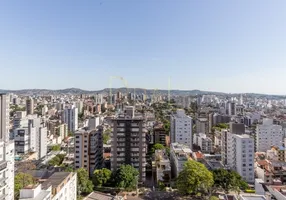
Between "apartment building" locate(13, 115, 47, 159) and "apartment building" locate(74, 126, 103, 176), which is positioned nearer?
"apartment building" locate(74, 126, 103, 176)

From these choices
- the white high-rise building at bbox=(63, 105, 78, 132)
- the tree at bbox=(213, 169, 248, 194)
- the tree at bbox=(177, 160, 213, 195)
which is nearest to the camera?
the tree at bbox=(177, 160, 213, 195)

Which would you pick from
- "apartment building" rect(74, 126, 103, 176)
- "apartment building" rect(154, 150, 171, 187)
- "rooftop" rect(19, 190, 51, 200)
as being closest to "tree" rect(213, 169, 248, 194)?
"apartment building" rect(154, 150, 171, 187)

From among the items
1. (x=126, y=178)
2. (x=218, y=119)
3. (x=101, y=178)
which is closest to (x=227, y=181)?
(x=126, y=178)

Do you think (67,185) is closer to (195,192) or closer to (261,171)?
(195,192)

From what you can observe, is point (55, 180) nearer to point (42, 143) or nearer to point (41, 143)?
point (41, 143)

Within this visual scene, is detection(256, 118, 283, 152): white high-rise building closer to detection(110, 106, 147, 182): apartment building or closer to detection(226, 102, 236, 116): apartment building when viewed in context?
detection(110, 106, 147, 182): apartment building

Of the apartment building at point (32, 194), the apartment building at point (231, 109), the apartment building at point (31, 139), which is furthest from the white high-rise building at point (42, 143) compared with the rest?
the apartment building at point (231, 109)

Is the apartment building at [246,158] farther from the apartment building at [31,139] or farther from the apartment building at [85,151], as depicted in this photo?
the apartment building at [31,139]

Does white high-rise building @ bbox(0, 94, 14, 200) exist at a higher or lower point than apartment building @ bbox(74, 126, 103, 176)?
higher
